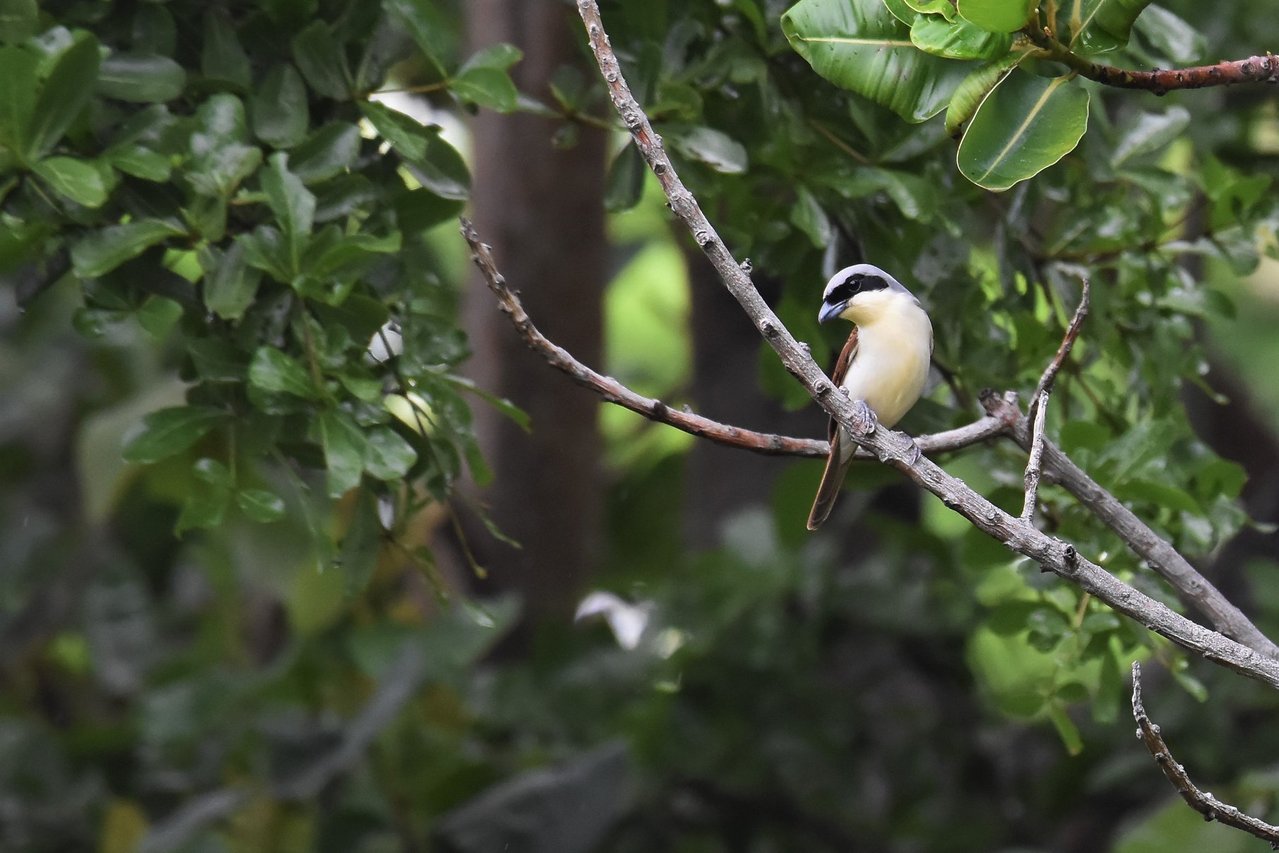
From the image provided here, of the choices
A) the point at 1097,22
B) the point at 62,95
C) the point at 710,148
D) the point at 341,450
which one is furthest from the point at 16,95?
the point at 1097,22

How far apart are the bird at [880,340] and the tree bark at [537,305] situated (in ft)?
7.49

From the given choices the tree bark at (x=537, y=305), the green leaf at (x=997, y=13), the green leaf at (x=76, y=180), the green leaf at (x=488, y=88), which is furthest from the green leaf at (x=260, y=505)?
the tree bark at (x=537, y=305)

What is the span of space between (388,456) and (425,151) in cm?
49

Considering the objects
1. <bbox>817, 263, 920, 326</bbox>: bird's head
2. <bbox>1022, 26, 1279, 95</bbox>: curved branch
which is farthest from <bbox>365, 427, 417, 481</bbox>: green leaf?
<bbox>1022, 26, 1279, 95</bbox>: curved branch

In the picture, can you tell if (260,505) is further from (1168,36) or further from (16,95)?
(1168,36)

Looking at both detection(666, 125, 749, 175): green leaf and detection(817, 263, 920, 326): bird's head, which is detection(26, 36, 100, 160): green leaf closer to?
detection(666, 125, 749, 175): green leaf

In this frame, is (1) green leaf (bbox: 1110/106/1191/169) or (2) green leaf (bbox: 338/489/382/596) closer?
(2) green leaf (bbox: 338/489/382/596)

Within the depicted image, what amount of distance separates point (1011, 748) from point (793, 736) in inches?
31.9

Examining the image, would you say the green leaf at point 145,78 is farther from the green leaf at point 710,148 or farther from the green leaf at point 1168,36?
the green leaf at point 1168,36

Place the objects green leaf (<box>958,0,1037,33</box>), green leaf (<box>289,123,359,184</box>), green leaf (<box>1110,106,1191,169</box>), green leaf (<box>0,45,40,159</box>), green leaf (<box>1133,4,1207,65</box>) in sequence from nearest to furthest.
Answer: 1. green leaf (<box>958,0,1037,33</box>)
2. green leaf (<box>0,45,40,159</box>)
3. green leaf (<box>289,123,359,184</box>)
4. green leaf (<box>1133,4,1207,65</box>)
5. green leaf (<box>1110,106,1191,169</box>)

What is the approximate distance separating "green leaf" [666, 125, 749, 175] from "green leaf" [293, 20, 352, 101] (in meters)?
0.49

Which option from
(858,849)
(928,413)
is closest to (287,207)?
(928,413)

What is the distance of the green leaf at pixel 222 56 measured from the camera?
2107 millimetres

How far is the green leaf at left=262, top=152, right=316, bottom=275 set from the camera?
193 centimetres
